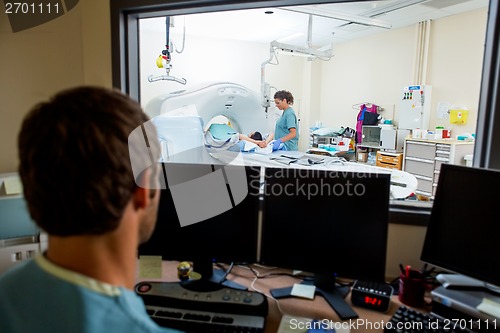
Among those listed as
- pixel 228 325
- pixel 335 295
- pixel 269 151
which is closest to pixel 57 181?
pixel 228 325

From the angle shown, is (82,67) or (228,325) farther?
(82,67)

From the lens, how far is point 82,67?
170 cm

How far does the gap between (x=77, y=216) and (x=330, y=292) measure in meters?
0.99

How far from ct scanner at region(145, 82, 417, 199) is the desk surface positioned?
0.68 meters

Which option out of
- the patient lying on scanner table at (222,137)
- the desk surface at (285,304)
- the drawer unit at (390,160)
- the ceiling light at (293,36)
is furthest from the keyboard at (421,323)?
the ceiling light at (293,36)

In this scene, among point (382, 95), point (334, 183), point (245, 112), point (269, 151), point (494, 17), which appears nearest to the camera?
point (334, 183)

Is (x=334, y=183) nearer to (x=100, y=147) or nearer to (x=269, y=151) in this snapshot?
(x=100, y=147)

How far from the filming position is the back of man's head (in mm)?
504

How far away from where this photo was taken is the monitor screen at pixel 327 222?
1130 mm

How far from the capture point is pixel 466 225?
3.56 ft

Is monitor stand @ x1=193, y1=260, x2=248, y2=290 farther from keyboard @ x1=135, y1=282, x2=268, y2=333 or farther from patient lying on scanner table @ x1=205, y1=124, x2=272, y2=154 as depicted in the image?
patient lying on scanner table @ x1=205, y1=124, x2=272, y2=154

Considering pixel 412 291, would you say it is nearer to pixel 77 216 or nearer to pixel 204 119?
pixel 77 216

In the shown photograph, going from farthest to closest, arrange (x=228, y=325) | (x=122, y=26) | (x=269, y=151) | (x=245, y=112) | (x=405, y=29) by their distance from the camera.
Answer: (x=405, y=29)
(x=269, y=151)
(x=245, y=112)
(x=122, y=26)
(x=228, y=325)

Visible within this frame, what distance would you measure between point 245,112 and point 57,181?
7.33 ft
